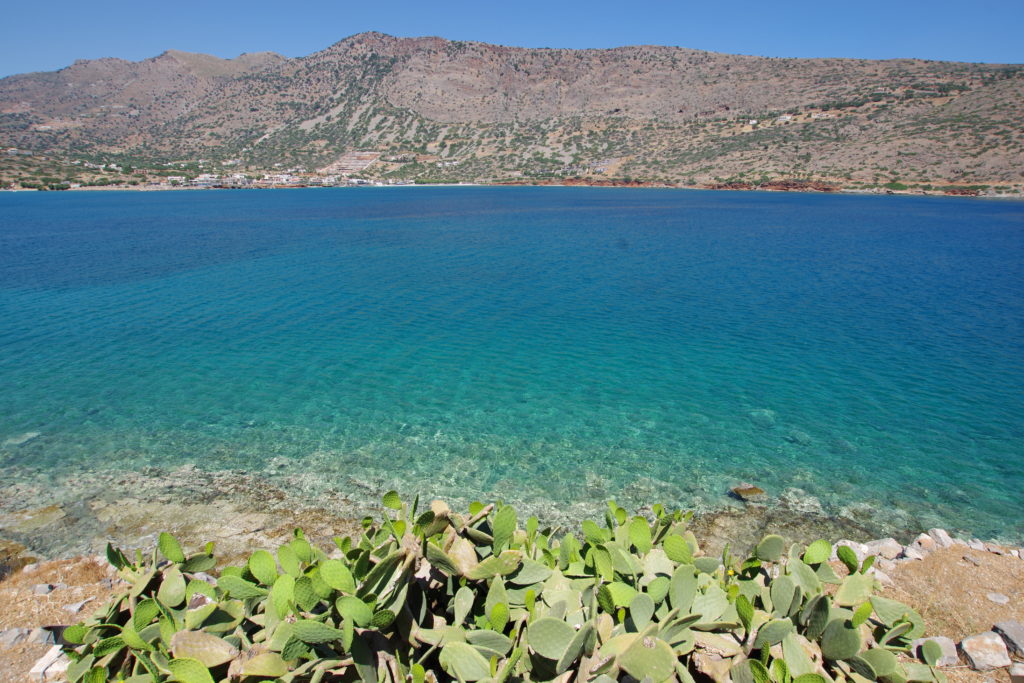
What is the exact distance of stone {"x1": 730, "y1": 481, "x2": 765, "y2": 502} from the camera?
37.9 feet

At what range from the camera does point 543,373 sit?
18.4 meters

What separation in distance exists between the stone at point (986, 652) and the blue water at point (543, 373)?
472 cm

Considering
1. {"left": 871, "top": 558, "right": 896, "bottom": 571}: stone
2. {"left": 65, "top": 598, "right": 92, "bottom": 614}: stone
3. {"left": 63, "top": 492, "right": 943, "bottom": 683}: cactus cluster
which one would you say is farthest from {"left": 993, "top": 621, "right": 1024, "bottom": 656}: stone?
{"left": 65, "top": 598, "right": 92, "bottom": 614}: stone

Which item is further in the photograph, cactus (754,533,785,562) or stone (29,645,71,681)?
cactus (754,533,785,562)

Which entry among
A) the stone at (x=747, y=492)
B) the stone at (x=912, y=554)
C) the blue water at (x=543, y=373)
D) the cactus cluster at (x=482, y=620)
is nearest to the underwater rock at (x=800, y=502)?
the blue water at (x=543, y=373)

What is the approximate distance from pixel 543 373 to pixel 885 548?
1088cm

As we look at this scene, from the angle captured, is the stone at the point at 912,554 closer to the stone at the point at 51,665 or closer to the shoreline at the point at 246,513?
the shoreline at the point at 246,513

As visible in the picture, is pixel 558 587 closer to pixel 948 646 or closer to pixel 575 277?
pixel 948 646

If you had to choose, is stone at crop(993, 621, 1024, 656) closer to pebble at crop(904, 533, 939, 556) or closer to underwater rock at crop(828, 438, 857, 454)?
pebble at crop(904, 533, 939, 556)

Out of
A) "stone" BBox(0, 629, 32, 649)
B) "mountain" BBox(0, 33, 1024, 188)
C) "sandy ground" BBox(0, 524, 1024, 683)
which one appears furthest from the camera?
"mountain" BBox(0, 33, 1024, 188)

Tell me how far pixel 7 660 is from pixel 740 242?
5008 cm

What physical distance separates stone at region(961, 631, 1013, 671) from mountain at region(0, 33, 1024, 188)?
118 meters

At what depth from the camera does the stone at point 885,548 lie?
9.01 m

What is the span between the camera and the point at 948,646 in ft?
20.5
